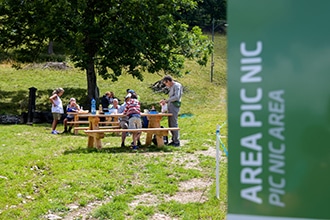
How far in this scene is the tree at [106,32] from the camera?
65.5 ft

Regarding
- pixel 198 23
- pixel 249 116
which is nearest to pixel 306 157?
pixel 249 116

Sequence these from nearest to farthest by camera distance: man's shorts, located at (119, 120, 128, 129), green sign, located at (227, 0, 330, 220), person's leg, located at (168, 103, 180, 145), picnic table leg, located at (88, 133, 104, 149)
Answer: green sign, located at (227, 0, 330, 220) < picnic table leg, located at (88, 133, 104, 149) < person's leg, located at (168, 103, 180, 145) < man's shorts, located at (119, 120, 128, 129)

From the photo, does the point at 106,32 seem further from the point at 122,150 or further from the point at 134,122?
the point at 122,150

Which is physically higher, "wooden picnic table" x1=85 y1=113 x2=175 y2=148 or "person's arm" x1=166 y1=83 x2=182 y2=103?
"person's arm" x1=166 y1=83 x2=182 y2=103

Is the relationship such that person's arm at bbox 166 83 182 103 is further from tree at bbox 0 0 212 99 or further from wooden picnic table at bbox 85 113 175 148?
tree at bbox 0 0 212 99

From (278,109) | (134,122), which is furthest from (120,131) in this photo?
(278,109)

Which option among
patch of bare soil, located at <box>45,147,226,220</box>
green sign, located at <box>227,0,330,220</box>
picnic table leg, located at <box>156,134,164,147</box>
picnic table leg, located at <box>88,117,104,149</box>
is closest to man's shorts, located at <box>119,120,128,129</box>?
picnic table leg, located at <box>88,117,104,149</box>

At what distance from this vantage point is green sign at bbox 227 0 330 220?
2701 mm

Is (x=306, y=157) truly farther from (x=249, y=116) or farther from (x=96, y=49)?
(x=96, y=49)

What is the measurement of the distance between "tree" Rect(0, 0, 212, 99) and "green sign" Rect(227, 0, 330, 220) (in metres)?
17.1

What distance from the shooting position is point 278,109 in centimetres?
278

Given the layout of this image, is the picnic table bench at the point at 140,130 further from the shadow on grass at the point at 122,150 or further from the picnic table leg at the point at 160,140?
the shadow on grass at the point at 122,150

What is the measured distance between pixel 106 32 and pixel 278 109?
60.1 ft

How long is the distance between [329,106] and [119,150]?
8.58m
